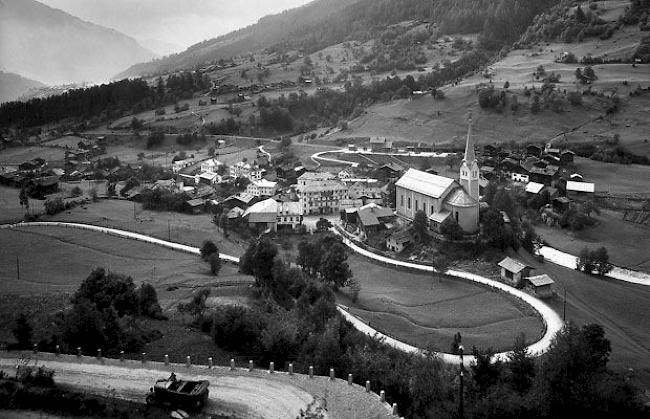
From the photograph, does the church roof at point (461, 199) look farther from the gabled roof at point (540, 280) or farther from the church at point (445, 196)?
the gabled roof at point (540, 280)

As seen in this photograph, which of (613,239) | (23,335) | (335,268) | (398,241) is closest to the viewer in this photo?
(23,335)

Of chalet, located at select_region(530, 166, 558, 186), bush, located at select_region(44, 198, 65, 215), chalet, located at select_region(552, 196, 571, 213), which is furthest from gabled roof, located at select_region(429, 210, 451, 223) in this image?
bush, located at select_region(44, 198, 65, 215)

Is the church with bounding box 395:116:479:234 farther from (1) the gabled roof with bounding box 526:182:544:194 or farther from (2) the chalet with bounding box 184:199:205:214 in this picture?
(2) the chalet with bounding box 184:199:205:214

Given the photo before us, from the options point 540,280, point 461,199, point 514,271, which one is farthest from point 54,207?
point 540,280

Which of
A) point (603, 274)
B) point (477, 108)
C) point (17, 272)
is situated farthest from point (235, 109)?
point (603, 274)

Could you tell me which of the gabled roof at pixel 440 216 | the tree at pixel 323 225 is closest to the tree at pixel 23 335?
the gabled roof at pixel 440 216

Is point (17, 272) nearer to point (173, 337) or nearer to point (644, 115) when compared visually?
point (173, 337)

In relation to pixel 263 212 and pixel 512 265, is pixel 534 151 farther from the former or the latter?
pixel 263 212
